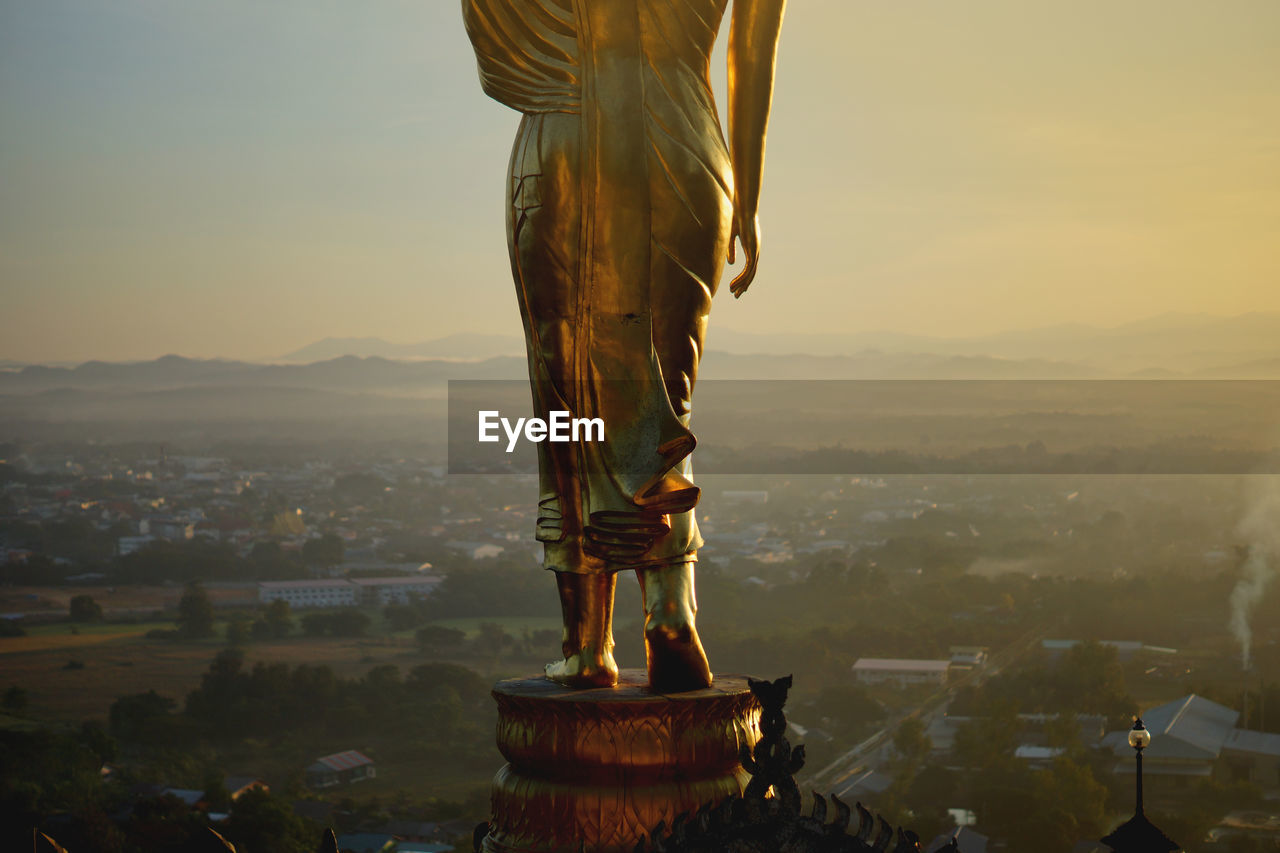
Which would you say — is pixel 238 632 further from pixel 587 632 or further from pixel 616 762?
pixel 616 762

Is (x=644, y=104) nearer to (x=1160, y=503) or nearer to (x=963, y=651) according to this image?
(x=963, y=651)

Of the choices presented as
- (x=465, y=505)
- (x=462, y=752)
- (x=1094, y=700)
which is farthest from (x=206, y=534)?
(x=1094, y=700)

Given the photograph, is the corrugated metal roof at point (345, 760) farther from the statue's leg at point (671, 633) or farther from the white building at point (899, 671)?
the statue's leg at point (671, 633)

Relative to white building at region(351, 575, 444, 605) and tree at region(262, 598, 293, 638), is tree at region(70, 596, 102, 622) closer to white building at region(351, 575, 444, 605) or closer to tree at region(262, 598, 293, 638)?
tree at region(262, 598, 293, 638)

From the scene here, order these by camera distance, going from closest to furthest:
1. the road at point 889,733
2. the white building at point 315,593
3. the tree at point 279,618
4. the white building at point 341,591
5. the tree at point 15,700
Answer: the road at point 889,733, the tree at point 15,700, the white building at point 341,591, the tree at point 279,618, the white building at point 315,593

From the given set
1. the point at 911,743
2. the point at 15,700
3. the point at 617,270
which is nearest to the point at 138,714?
the point at 15,700

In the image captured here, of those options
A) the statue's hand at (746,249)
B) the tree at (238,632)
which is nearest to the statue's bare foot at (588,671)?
the statue's hand at (746,249)
